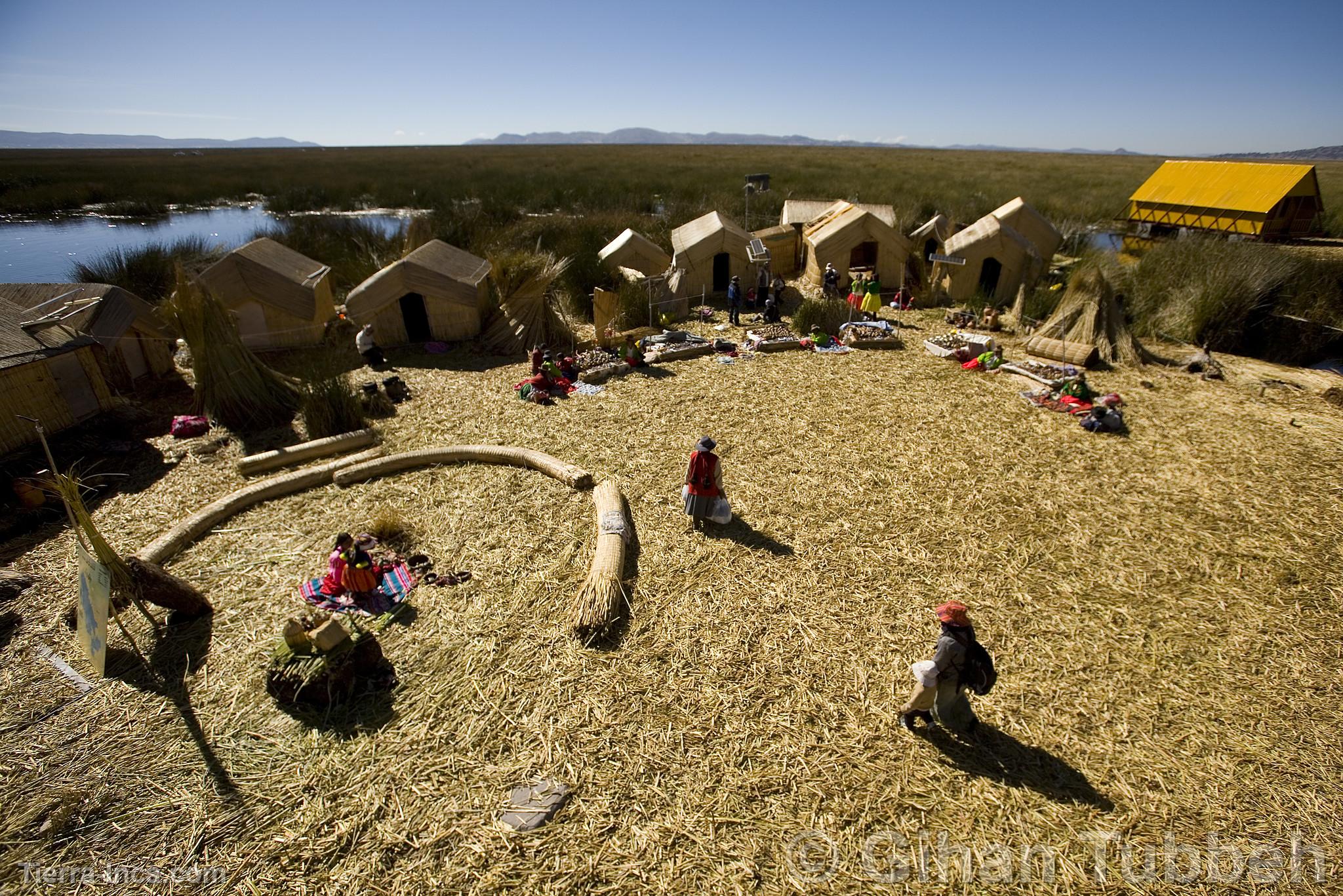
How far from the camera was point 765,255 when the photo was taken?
15984 mm

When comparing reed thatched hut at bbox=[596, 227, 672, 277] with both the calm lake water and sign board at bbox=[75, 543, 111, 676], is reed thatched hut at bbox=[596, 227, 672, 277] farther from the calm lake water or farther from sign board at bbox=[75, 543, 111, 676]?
sign board at bbox=[75, 543, 111, 676]

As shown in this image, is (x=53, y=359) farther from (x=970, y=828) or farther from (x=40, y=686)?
(x=970, y=828)

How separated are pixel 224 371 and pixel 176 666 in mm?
5778

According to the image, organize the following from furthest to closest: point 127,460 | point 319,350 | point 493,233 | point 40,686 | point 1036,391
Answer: point 493,233, point 319,350, point 1036,391, point 127,460, point 40,686

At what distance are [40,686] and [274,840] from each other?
9.45 feet

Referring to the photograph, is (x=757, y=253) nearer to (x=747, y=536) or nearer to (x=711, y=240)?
(x=711, y=240)

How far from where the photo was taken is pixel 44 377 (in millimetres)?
8266

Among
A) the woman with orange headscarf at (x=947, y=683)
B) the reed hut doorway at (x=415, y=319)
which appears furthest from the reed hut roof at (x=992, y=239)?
the woman with orange headscarf at (x=947, y=683)

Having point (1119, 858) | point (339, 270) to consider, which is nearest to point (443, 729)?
point (1119, 858)

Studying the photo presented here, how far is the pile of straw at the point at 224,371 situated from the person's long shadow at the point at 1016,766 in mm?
10049

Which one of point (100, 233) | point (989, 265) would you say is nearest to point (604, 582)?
point (989, 265)

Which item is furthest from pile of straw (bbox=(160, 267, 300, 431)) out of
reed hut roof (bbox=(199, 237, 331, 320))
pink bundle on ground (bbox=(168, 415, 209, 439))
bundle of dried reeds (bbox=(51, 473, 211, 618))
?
bundle of dried reeds (bbox=(51, 473, 211, 618))

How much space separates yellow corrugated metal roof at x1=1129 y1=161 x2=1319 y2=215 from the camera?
21.6 m

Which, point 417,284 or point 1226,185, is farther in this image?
point 1226,185
